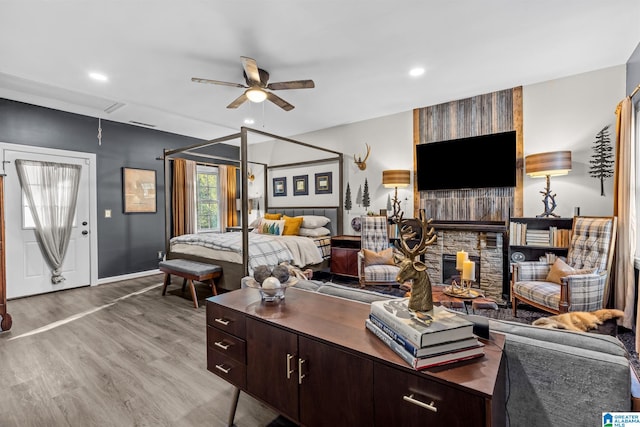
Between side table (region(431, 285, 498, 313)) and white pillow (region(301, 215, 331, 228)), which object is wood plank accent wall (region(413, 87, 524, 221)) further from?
side table (region(431, 285, 498, 313))

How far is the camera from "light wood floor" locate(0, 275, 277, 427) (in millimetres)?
1768

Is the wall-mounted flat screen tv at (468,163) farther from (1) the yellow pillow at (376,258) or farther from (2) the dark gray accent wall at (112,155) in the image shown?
(2) the dark gray accent wall at (112,155)

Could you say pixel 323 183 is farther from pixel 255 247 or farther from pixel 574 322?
pixel 574 322

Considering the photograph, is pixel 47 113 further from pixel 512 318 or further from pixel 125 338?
pixel 512 318

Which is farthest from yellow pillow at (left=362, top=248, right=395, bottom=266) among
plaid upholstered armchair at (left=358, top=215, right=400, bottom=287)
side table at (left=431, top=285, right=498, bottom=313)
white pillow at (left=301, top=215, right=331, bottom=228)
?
side table at (left=431, top=285, right=498, bottom=313)

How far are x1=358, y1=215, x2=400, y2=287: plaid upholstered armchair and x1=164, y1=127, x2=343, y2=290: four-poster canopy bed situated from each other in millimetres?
890

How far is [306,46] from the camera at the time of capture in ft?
9.08

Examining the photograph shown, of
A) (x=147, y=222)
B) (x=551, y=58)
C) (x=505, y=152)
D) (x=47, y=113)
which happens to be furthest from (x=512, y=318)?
(x=47, y=113)

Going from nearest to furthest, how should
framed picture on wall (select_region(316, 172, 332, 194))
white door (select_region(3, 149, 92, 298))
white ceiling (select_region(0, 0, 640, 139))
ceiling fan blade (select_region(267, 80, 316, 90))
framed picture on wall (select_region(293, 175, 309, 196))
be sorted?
1. white ceiling (select_region(0, 0, 640, 139))
2. ceiling fan blade (select_region(267, 80, 316, 90))
3. white door (select_region(3, 149, 92, 298))
4. framed picture on wall (select_region(316, 172, 332, 194))
5. framed picture on wall (select_region(293, 175, 309, 196))

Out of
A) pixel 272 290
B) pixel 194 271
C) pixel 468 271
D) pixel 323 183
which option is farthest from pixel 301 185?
pixel 272 290

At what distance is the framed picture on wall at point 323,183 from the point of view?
5.70m

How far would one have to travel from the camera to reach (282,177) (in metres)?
6.41

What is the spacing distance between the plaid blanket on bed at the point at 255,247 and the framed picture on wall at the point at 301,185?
1871 millimetres

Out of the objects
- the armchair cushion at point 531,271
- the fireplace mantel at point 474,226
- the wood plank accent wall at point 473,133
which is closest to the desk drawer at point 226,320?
the armchair cushion at point 531,271
